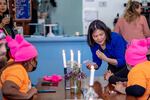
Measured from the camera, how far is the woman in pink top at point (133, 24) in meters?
4.82

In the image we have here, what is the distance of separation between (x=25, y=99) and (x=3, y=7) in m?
2.10

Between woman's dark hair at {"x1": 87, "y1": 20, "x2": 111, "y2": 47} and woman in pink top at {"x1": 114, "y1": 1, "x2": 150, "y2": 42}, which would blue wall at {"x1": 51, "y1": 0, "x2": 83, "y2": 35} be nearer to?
woman in pink top at {"x1": 114, "y1": 1, "x2": 150, "y2": 42}

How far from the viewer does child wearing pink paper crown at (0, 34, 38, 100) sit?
2.30 metres

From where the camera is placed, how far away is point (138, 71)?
2211 mm

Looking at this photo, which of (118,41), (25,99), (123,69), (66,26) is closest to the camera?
(25,99)

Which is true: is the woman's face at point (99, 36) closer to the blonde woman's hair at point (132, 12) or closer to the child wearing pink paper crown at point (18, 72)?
the child wearing pink paper crown at point (18, 72)

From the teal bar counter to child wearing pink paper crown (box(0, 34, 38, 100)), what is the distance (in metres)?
2.41

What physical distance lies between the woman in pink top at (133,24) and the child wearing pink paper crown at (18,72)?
8.20ft

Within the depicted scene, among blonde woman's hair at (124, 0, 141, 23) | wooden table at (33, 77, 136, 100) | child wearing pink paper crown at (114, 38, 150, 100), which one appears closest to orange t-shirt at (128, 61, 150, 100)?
child wearing pink paper crown at (114, 38, 150, 100)

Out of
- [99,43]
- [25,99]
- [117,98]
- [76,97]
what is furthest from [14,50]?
[99,43]

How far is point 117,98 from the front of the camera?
2.50 m

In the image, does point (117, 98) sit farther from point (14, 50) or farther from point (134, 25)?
point (134, 25)

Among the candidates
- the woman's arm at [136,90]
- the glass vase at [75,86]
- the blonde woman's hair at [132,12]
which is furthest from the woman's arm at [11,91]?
the blonde woman's hair at [132,12]

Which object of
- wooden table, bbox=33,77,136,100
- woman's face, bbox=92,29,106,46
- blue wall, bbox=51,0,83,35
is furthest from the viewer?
blue wall, bbox=51,0,83,35
